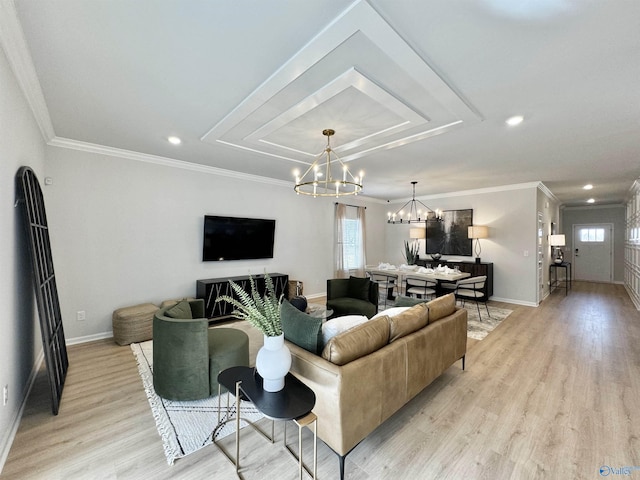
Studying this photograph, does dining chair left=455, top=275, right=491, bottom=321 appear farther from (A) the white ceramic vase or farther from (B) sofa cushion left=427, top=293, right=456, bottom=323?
(A) the white ceramic vase

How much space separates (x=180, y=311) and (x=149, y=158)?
265 cm

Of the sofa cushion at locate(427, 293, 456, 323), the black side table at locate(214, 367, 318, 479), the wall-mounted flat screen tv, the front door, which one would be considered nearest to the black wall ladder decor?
the black side table at locate(214, 367, 318, 479)

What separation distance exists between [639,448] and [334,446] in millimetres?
2146

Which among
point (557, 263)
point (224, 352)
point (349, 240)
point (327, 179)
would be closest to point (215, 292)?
point (224, 352)

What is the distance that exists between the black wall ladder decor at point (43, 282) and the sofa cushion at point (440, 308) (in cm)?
327

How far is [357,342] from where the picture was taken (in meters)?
1.86

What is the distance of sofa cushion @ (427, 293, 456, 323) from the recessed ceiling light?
191 centimetres

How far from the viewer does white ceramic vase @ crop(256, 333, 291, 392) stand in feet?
5.22

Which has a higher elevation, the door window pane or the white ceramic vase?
the door window pane

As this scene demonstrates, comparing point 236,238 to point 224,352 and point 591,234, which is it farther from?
point 591,234

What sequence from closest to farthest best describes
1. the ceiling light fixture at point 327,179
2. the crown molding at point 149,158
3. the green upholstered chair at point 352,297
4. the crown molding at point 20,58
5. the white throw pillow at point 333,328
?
the crown molding at point 20,58 < the white throw pillow at point 333,328 < the ceiling light fixture at point 327,179 < the crown molding at point 149,158 < the green upholstered chair at point 352,297

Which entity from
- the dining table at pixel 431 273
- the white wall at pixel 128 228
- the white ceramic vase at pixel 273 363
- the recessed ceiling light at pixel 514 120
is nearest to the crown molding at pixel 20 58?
the white wall at pixel 128 228

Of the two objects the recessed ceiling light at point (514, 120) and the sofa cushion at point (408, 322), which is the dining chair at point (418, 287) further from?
the recessed ceiling light at point (514, 120)

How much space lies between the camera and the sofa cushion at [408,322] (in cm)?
216
